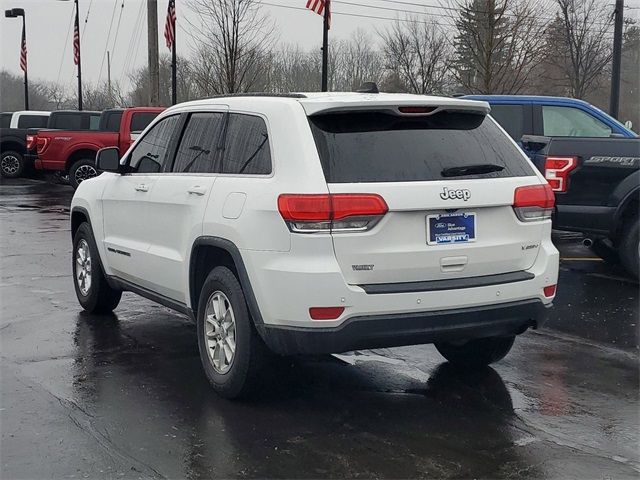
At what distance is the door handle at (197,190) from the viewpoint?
5172 millimetres

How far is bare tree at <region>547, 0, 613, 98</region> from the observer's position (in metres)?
28.0

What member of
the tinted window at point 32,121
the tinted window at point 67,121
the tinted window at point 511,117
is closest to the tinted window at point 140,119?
the tinted window at point 67,121

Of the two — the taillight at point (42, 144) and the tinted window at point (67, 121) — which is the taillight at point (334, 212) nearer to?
the taillight at point (42, 144)

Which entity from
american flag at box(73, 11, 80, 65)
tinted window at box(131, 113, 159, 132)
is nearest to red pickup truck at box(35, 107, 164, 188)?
tinted window at box(131, 113, 159, 132)

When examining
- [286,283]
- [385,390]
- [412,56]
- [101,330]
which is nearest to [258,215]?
[286,283]

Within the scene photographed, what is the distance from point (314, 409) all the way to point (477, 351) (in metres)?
1.40

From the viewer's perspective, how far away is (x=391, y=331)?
14.4 ft

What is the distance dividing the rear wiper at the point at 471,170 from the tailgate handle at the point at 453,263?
Result: 48 cm

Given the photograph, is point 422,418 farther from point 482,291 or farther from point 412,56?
point 412,56

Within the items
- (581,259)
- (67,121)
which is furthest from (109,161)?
(67,121)

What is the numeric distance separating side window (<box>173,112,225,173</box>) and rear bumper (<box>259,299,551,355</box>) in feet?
4.54

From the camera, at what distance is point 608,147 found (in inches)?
338

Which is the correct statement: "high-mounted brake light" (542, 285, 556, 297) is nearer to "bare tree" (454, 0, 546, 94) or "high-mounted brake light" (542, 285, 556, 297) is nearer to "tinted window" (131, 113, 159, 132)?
"tinted window" (131, 113, 159, 132)

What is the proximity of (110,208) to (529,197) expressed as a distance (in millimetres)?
3451
